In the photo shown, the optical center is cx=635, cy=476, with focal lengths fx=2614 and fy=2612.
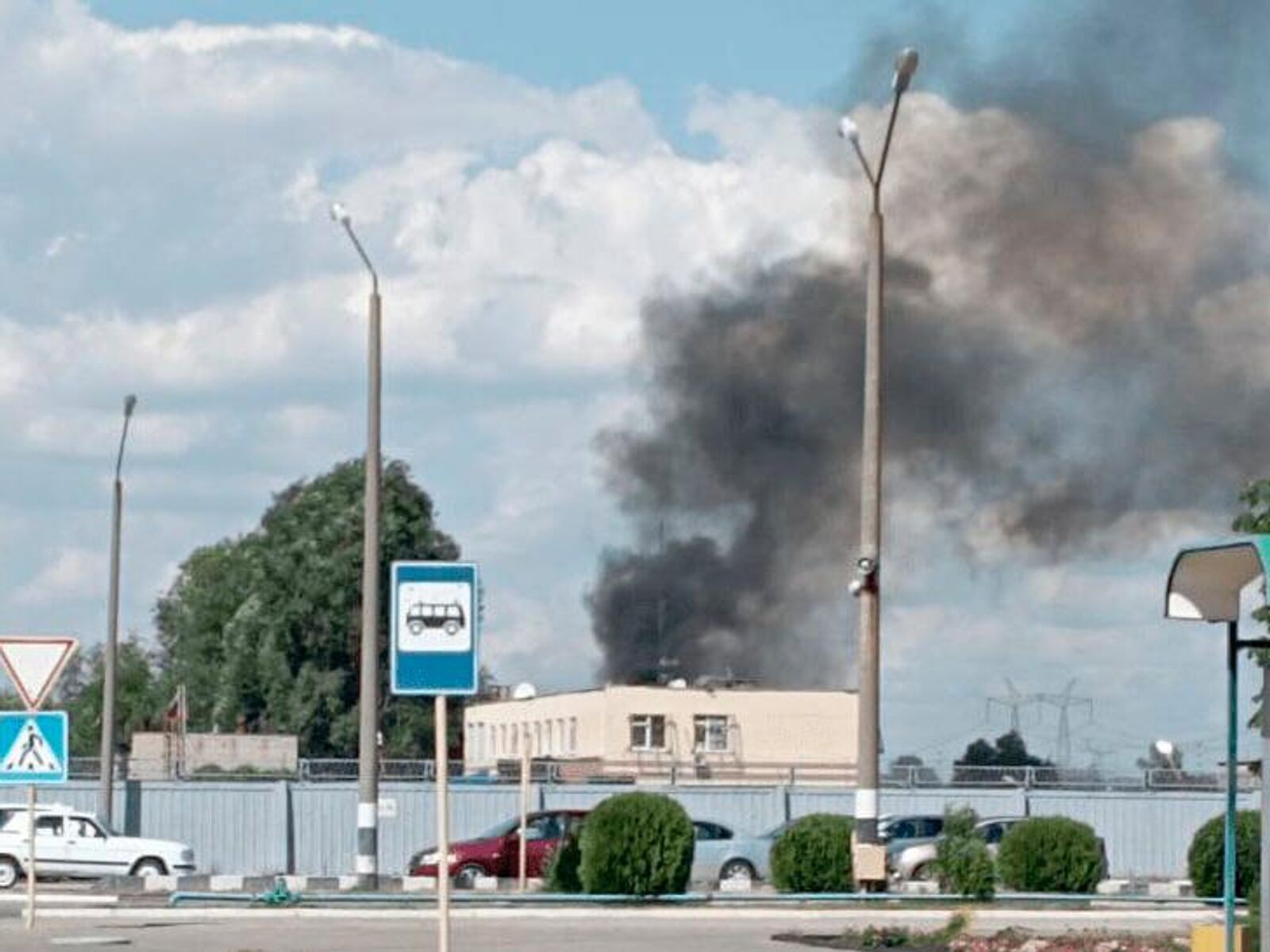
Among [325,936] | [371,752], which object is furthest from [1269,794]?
[371,752]

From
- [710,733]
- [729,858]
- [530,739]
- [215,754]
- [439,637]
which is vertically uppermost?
[439,637]

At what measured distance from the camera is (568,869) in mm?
35969

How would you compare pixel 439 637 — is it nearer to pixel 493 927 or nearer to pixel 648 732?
pixel 493 927

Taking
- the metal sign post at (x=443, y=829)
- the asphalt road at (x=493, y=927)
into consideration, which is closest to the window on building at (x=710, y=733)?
the asphalt road at (x=493, y=927)

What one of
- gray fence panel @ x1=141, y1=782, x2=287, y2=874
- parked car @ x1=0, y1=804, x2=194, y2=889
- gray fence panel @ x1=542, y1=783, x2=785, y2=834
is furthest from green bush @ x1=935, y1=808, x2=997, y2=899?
gray fence panel @ x1=141, y1=782, x2=287, y2=874

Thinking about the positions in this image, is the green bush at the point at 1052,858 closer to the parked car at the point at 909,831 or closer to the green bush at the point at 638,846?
the green bush at the point at 638,846

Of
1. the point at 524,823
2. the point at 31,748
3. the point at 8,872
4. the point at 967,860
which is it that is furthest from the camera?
the point at 8,872

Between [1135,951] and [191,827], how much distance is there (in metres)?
36.3

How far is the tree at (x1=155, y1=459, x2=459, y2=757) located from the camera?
8375 cm

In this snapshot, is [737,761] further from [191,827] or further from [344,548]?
[191,827]

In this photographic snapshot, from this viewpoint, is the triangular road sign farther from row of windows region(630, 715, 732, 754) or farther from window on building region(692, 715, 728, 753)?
window on building region(692, 715, 728, 753)

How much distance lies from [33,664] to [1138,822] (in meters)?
36.3

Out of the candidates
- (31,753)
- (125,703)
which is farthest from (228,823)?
(125,703)

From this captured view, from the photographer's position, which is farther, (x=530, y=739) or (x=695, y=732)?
(x=695, y=732)
